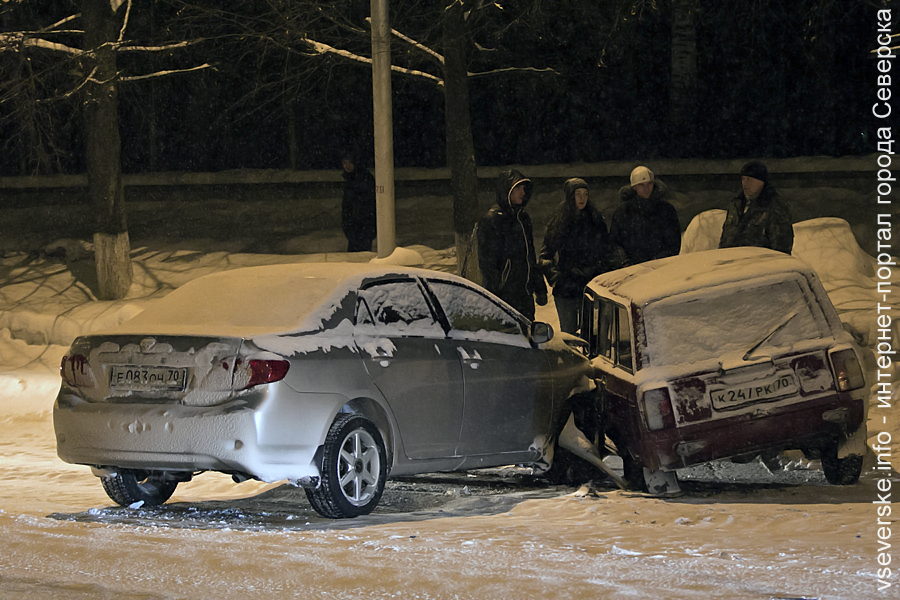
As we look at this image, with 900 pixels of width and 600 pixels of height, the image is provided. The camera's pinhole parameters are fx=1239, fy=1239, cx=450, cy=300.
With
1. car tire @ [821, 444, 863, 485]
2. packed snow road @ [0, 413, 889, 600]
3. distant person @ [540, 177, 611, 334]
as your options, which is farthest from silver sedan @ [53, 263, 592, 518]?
distant person @ [540, 177, 611, 334]

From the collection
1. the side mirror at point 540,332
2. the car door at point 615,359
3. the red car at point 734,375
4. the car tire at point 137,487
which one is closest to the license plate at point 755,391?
the red car at point 734,375

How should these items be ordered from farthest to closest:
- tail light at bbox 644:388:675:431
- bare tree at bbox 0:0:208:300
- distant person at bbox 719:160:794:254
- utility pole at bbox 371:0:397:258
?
bare tree at bbox 0:0:208:300 → utility pole at bbox 371:0:397:258 → distant person at bbox 719:160:794:254 → tail light at bbox 644:388:675:431

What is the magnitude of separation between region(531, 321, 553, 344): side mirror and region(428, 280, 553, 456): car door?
99 millimetres

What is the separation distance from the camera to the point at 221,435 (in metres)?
6.25

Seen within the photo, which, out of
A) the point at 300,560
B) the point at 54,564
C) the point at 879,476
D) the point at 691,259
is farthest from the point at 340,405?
the point at 879,476

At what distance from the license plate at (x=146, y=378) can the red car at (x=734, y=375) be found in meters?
2.56

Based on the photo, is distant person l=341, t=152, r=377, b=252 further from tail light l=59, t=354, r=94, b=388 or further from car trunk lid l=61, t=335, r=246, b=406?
car trunk lid l=61, t=335, r=246, b=406

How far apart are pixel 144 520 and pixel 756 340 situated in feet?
11.7

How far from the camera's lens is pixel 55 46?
634 inches

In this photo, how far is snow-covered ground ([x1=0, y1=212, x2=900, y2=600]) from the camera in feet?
16.4

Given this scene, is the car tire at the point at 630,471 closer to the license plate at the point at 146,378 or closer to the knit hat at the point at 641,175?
the license plate at the point at 146,378

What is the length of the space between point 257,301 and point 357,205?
34.5 feet

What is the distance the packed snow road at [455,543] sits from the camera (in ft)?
16.4

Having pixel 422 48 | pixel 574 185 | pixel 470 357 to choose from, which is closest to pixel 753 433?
pixel 470 357
